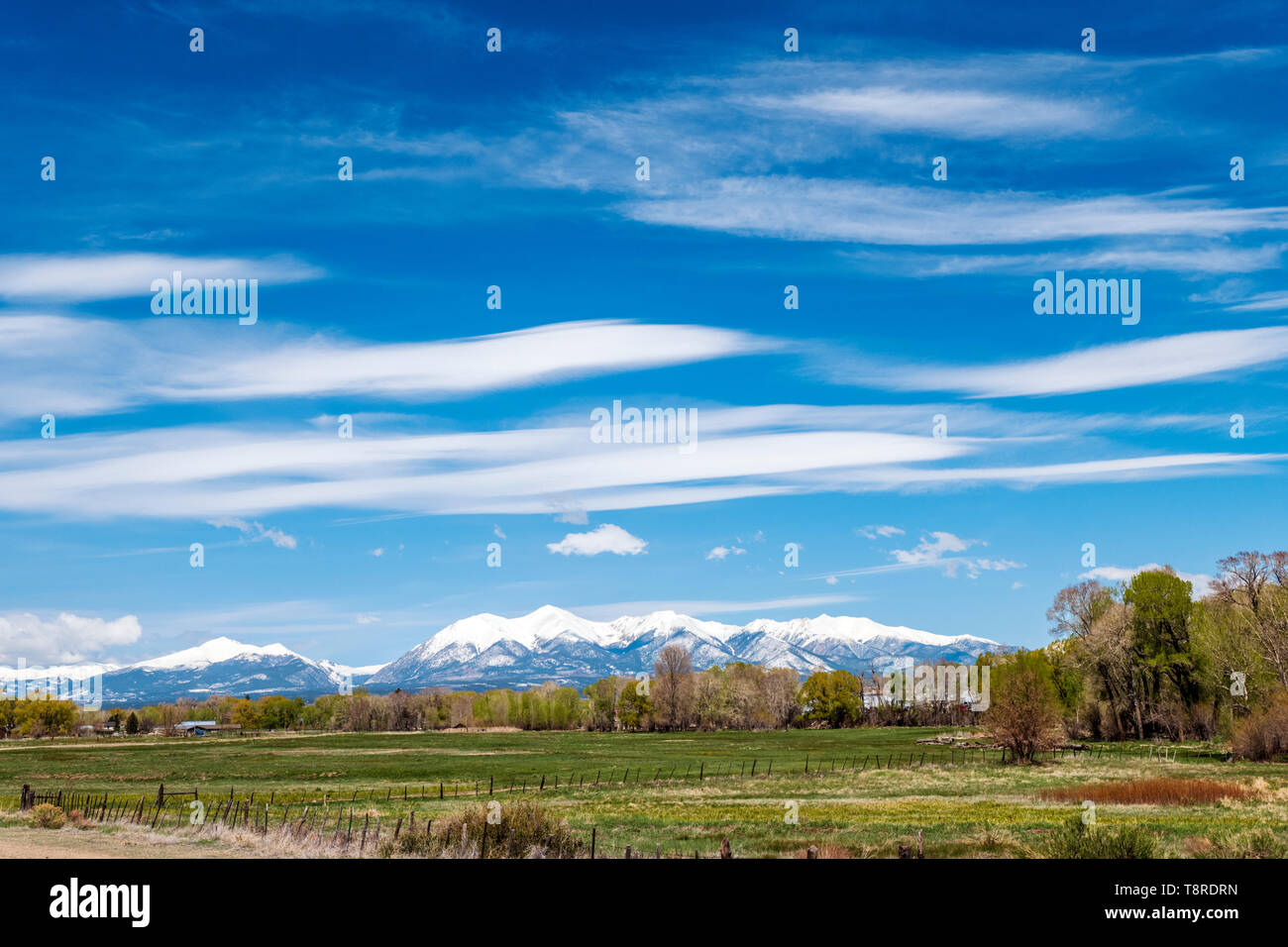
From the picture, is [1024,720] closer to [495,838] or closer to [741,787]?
[741,787]

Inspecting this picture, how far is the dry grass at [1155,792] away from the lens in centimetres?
5469

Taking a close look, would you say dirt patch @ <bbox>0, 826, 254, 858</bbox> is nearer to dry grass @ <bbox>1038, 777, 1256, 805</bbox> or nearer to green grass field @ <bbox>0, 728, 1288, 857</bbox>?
green grass field @ <bbox>0, 728, 1288, 857</bbox>

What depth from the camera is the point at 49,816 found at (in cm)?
4938

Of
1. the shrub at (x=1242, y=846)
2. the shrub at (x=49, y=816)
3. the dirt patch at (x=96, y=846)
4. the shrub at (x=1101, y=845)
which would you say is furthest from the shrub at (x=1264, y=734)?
the shrub at (x=49, y=816)

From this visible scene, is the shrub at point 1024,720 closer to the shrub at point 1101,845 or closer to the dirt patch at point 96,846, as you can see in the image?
the shrub at point 1101,845

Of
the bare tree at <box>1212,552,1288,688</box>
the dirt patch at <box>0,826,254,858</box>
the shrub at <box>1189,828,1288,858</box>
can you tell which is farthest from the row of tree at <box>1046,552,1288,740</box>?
the dirt patch at <box>0,826,254,858</box>

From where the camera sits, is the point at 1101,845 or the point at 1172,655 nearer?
the point at 1101,845

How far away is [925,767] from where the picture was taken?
286 ft

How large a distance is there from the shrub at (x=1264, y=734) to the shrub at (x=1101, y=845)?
214 feet

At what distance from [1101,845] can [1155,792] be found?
35.9 metres

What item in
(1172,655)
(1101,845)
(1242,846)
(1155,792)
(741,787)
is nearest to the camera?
(1101,845)

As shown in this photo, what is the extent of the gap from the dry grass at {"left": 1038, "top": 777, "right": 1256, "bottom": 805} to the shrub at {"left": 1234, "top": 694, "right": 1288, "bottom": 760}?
82.4ft

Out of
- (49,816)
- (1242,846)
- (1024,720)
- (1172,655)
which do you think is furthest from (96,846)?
(1172,655)
